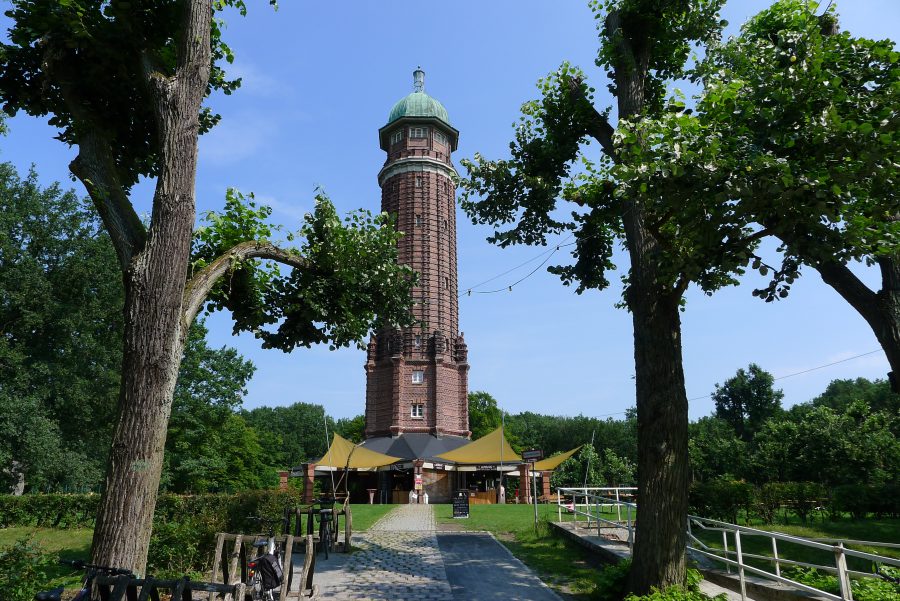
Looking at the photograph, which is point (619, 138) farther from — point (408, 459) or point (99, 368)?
point (408, 459)

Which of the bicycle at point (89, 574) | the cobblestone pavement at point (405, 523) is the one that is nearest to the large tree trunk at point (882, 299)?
the bicycle at point (89, 574)

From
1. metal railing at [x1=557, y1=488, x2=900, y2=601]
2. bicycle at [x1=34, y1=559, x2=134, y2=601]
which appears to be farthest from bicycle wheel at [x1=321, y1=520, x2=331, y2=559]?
bicycle at [x1=34, y1=559, x2=134, y2=601]

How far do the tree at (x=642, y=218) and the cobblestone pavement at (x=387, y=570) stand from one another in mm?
3371

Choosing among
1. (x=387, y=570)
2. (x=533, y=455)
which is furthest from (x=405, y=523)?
(x=387, y=570)

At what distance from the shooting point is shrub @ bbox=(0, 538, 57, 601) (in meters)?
5.84

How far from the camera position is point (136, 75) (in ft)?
23.3

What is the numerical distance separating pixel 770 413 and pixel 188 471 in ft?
175

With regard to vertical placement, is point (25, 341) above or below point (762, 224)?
above

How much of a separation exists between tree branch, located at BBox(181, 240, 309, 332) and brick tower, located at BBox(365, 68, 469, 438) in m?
32.6

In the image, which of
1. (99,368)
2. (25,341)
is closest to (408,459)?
(99,368)

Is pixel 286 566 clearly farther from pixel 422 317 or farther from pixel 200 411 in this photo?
pixel 422 317

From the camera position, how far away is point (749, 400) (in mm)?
61688

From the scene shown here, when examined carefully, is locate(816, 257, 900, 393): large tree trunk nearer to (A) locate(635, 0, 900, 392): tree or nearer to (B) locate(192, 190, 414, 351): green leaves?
(A) locate(635, 0, 900, 392): tree

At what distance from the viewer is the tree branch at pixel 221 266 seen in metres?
6.56
